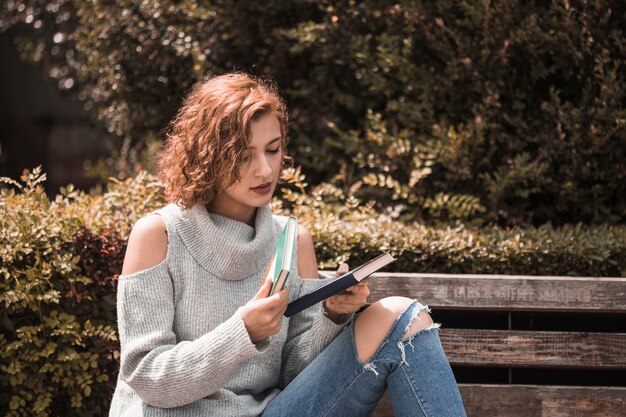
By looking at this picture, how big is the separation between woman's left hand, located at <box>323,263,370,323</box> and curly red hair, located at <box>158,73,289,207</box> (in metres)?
0.43

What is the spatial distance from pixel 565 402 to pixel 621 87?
68.0 inches

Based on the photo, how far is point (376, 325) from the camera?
2.34 m

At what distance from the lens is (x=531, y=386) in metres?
2.99

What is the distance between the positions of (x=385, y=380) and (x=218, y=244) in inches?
23.7

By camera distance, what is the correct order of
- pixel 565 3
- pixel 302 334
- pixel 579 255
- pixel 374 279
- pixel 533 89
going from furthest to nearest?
1. pixel 533 89
2. pixel 565 3
3. pixel 579 255
4. pixel 374 279
5. pixel 302 334

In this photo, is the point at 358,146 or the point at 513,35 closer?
the point at 513,35

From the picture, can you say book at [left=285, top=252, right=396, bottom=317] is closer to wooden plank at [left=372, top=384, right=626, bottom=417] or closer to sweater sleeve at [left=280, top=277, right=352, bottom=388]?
sweater sleeve at [left=280, top=277, right=352, bottom=388]

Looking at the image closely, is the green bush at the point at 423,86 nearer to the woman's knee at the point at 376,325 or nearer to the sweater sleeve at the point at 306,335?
the sweater sleeve at the point at 306,335

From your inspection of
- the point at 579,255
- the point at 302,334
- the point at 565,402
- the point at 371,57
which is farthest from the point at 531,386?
the point at 371,57

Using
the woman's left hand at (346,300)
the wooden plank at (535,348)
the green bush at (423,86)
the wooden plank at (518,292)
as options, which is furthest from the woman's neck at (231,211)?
the green bush at (423,86)

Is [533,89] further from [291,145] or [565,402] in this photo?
[565,402]

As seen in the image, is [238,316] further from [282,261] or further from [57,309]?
[57,309]

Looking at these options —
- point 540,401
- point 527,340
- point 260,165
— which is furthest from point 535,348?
point 260,165

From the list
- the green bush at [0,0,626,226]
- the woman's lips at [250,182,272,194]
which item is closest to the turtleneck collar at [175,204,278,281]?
the woman's lips at [250,182,272,194]
